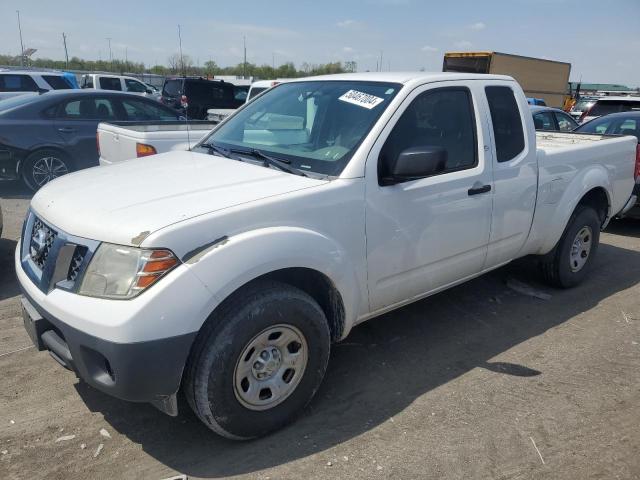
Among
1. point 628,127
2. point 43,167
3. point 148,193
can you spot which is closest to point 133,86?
point 43,167

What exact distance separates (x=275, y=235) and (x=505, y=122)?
2.33m

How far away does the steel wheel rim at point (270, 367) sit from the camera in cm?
274

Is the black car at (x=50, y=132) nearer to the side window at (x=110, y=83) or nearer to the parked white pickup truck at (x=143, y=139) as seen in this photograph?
the parked white pickup truck at (x=143, y=139)

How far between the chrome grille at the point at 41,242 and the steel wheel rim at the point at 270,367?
1.13 meters

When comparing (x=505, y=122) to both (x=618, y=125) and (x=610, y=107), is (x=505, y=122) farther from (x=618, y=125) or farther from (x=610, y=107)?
(x=610, y=107)

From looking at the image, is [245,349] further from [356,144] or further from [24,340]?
[24,340]

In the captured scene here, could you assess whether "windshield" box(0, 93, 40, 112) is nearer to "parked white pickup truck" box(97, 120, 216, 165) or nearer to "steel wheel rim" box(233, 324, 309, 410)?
"parked white pickup truck" box(97, 120, 216, 165)

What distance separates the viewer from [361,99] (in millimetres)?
3529

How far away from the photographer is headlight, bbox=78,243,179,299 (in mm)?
2393

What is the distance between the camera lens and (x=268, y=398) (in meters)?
2.89

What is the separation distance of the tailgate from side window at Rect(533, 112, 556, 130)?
26.7 feet

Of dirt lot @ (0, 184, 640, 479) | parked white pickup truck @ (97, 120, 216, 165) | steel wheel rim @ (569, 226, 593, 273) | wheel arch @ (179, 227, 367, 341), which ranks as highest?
parked white pickup truck @ (97, 120, 216, 165)

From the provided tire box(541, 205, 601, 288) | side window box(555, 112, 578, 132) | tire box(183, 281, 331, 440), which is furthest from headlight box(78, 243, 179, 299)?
side window box(555, 112, 578, 132)

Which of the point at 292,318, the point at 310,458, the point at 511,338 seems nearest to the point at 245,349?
the point at 292,318
